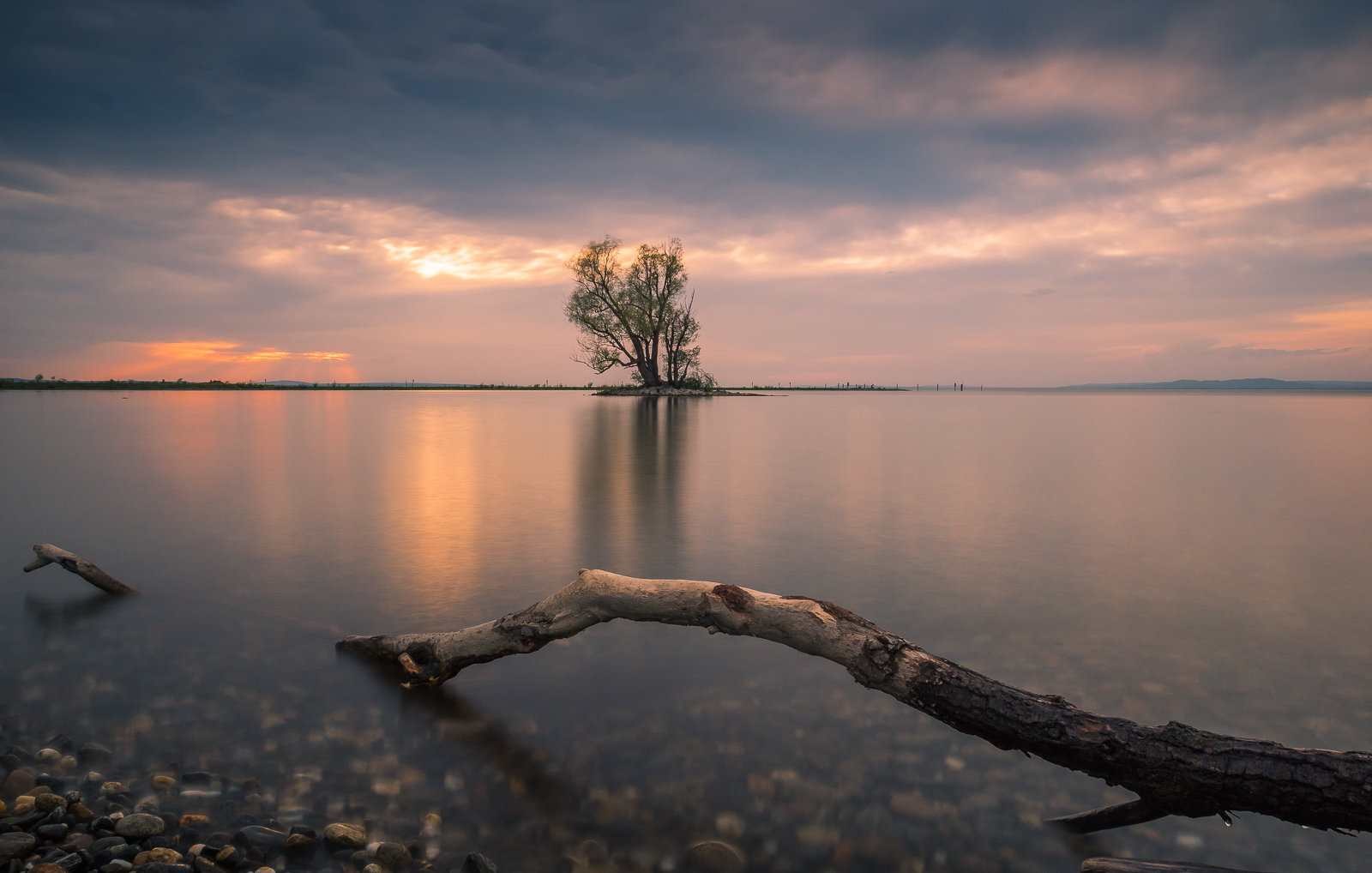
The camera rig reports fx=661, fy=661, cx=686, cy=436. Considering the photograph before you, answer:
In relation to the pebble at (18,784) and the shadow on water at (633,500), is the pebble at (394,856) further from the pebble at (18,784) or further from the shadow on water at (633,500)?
the shadow on water at (633,500)

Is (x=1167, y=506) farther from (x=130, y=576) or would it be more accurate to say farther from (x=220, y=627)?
(x=130, y=576)

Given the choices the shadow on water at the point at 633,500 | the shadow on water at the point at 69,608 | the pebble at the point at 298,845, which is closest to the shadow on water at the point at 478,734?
the pebble at the point at 298,845

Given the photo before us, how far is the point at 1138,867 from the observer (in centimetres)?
272

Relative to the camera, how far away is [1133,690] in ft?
15.7

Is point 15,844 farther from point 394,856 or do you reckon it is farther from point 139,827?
point 394,856

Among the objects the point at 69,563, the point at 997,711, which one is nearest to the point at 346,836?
the point at 997,711

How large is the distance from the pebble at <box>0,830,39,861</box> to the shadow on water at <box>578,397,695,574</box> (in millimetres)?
5437

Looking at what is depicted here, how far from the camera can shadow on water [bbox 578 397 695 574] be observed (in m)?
8.61

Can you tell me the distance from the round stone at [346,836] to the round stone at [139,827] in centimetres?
79

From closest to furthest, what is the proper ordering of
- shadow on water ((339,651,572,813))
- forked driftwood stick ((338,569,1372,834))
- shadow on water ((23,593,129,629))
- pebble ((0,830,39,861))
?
1. forked driftwood stick ((338,569,1372,834))
2. pebble ((0,830,39,861))
3. shadow on water ((339,651,572,813))
4. shadow on water ((23,593,129,629))

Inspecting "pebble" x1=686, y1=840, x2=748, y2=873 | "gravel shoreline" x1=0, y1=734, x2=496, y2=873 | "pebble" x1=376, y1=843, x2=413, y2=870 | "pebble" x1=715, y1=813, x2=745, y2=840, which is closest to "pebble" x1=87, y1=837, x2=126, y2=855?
"gravel shoreline" x1=0, y1=734, x2=496, y2=873

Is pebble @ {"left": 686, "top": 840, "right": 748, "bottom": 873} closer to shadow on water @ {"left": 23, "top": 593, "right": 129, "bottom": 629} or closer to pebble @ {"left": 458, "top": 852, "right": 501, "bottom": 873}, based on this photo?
pebble @ {"left": 458, "top": 852, "right": 501, "bottom": 873}

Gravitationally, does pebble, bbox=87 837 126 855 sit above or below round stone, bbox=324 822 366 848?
above

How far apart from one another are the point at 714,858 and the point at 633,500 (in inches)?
366
